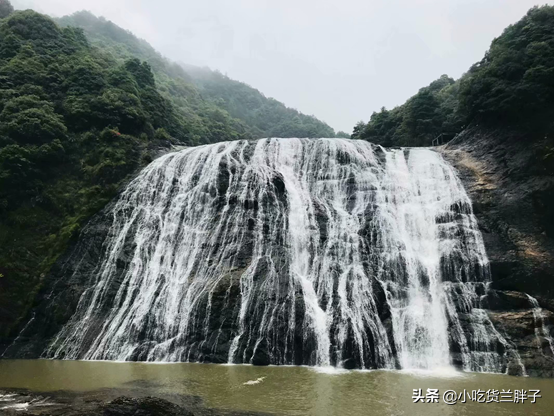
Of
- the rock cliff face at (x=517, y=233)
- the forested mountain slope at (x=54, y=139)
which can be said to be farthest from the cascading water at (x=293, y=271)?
the forested mountain slope at (x=54, y=139)

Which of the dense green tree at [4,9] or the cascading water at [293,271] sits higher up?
the dense green tree at [4,9]

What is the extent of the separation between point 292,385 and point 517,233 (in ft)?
37.5

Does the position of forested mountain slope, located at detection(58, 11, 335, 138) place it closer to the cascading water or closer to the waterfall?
Result: the cascading water

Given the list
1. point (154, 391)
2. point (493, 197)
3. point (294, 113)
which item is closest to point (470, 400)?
point (154, 391)

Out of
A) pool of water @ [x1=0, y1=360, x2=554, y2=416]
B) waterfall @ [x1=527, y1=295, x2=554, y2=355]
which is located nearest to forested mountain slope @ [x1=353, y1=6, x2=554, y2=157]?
waterfall @ [x1=527, y1=295, x2=554, y2=355]

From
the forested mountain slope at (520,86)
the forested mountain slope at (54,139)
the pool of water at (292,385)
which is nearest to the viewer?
the pool of water at (292,385)

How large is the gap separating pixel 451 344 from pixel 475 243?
4.71m

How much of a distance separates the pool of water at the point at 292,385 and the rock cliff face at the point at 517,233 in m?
2.07

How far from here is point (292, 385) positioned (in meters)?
9.75

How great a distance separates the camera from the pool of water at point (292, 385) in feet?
25.6

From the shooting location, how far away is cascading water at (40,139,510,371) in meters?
13.3

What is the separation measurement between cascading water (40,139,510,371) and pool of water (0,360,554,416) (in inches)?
48.3

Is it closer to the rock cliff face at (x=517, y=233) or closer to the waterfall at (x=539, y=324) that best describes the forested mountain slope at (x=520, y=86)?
the rock cliff face at (x=517, y=233)

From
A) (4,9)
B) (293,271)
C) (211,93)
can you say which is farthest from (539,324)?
(211,93)
